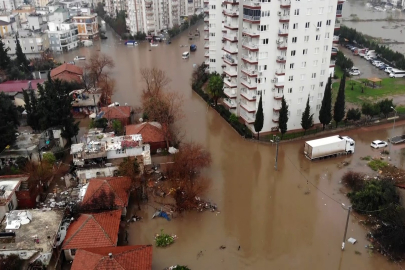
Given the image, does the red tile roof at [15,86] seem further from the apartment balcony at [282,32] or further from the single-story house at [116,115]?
the apartment balcony at [282,32]

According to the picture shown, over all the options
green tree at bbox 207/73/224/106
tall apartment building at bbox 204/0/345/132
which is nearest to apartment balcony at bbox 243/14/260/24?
tall apartment building at bbox 204/0/345/132

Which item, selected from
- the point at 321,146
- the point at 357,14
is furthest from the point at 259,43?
the point at 357,14

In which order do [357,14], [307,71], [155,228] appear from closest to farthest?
[155,228] < [307,71] < [357,14]

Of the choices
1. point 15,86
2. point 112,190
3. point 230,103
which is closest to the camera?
point 112,190

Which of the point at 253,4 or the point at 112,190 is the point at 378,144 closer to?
the point at 253,4

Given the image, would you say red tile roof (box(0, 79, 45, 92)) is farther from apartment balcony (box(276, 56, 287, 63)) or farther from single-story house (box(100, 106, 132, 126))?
apartment balcony (box(276, 56, 287, 63))

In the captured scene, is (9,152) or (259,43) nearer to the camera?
(9,152)

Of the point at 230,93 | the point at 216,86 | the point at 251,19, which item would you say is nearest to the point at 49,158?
the point at 230,93

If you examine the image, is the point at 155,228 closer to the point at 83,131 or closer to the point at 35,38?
the point at 83,131
